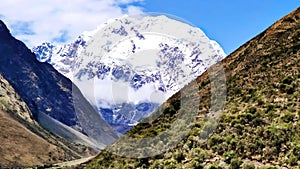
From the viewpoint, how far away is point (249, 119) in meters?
44.3

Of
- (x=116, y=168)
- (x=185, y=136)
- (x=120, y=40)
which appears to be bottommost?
(x=116, y=168)

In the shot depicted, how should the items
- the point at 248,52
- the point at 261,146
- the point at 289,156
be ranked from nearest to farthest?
the point at 289,156 < the point at 261,146 < the point at 248,52

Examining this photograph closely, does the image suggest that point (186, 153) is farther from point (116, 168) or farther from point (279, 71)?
point (279, 71)

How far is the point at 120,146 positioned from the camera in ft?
174

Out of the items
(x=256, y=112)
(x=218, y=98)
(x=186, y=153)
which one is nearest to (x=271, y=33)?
(x=218, y=98)

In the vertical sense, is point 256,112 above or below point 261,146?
above

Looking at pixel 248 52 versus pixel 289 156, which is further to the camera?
pixel 248 52

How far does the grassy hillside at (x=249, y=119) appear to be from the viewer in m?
39.6

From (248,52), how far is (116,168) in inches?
905

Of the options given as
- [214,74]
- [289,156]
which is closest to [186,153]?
[289,156]

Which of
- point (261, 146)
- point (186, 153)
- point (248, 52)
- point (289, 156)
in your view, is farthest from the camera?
point (248, 52)

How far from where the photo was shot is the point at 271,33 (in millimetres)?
60031

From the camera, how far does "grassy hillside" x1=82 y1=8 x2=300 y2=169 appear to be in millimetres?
39562

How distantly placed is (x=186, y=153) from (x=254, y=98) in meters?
9.39
